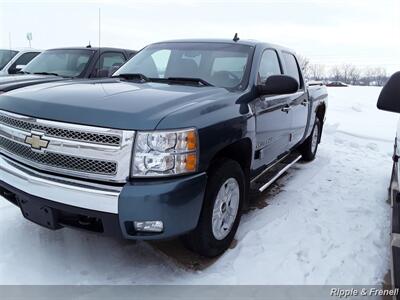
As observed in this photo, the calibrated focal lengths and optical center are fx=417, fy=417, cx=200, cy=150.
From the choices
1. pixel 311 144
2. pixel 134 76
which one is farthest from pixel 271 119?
pixel 311 144

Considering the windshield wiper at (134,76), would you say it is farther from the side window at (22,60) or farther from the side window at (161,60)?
the side window at (22,60)

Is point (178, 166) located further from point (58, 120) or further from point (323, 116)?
point (323, 116)

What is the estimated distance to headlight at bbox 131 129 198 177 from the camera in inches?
106

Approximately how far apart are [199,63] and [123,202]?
205 cm

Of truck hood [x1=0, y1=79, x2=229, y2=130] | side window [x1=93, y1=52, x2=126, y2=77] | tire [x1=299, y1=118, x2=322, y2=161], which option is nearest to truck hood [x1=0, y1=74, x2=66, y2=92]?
side window [x1=93, y1=52, x2=126, y2=77]

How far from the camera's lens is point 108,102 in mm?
2934

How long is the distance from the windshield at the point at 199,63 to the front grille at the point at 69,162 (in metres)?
1.53

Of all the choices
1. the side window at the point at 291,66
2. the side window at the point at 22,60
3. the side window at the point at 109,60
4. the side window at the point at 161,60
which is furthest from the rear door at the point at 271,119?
the side window at the point at 22,60

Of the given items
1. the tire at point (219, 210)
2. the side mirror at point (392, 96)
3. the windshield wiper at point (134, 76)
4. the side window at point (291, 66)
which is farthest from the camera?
the side window at point (291, 66)

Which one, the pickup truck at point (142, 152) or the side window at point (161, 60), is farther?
the side window at point (161, 60)

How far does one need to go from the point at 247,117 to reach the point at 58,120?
1.56 metres

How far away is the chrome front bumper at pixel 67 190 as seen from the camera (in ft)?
8.81

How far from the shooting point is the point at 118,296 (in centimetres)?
291

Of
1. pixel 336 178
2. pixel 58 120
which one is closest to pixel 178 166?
pixel 58 120
